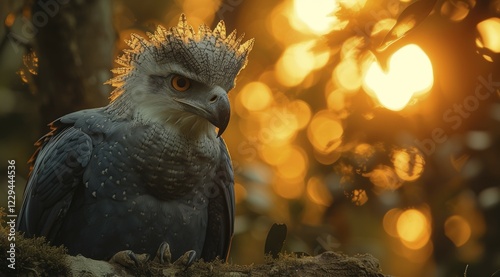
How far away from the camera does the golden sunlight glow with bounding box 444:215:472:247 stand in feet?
23.7

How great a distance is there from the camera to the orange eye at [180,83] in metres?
5.62

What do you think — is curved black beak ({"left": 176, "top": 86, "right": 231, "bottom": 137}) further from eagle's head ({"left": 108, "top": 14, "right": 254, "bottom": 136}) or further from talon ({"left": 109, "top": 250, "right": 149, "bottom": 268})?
talon ({"left": 109, "top": 250, "right": 149, "bottom": 268})

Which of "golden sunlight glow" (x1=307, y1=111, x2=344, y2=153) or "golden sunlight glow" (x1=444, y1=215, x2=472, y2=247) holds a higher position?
"golden sunlight glow" (x1=307, y1=111, x2=344, y2=153)

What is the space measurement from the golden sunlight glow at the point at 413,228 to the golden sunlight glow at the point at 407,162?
0.57 m

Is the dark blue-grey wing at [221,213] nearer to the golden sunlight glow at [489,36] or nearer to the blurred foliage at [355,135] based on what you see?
the blurred foliage at [355,135]

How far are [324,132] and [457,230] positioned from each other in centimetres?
181

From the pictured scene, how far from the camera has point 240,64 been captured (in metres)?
5.90

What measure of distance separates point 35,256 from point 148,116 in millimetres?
2101

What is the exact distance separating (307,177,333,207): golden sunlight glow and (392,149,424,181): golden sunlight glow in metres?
0.96

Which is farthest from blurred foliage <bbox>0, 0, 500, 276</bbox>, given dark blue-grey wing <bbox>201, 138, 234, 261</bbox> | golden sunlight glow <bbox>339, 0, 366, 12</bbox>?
dark blue-grey wing <bbox>201, 138, 234, 261</bbox>

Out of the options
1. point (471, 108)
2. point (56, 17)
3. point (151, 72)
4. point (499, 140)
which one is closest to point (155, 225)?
point (151, 72)

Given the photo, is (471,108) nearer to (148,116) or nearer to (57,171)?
(148,116)

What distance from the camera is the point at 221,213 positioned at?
6.39 meters

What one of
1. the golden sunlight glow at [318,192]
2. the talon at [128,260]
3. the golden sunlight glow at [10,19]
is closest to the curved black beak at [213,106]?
the talon at [128,260]
